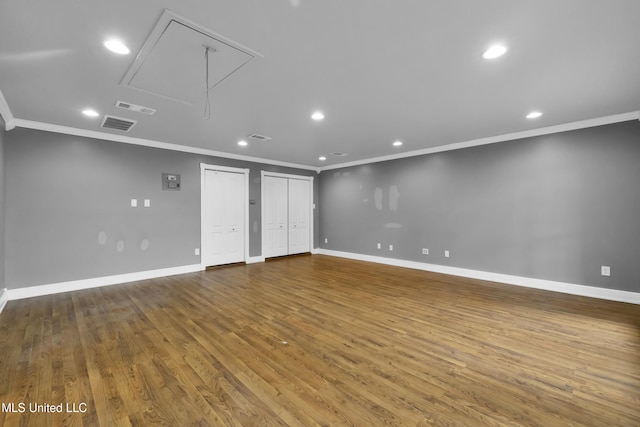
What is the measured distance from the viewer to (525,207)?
4539 mm

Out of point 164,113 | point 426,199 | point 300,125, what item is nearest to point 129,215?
point 164,113

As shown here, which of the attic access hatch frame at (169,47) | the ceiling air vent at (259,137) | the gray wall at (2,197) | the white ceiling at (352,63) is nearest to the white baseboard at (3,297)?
the gray wall at (2,197)

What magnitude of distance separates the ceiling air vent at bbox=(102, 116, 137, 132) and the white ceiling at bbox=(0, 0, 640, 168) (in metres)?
0.16

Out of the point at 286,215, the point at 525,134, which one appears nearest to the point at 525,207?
the point at 525,134

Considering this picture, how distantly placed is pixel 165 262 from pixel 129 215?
3.55 ft

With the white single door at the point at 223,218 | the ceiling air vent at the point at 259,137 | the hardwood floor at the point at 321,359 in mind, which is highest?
the ceiling air vent at the point at 259,137

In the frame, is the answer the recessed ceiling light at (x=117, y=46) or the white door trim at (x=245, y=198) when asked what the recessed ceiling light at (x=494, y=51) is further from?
the white door trim at (x=245, y=198)

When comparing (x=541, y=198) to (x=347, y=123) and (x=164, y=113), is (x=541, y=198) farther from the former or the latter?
(x=164, y=113)

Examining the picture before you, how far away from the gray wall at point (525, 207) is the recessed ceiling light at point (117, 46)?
5.32m

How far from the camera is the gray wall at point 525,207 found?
3.78 metres

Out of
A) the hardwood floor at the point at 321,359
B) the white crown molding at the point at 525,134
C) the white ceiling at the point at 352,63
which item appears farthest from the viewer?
the white crown molding at the point at 525,134

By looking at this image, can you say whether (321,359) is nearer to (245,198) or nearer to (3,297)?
(3,297)

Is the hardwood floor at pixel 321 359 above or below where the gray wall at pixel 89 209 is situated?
below

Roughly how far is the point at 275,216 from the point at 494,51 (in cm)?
581
